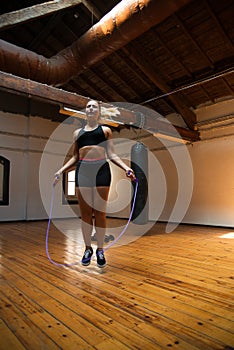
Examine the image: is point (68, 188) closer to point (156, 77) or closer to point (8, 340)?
point (156, 77)

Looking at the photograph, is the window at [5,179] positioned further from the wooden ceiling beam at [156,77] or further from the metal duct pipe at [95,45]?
the wooden ceiling beam at [156,77]

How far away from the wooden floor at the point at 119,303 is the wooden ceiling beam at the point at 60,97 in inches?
78.8

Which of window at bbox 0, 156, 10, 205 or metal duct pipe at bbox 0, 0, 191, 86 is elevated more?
metal duct pipe at bbox 0, 0, 191, 86

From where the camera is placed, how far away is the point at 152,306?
143 centimetres

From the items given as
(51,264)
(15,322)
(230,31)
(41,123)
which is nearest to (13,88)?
(51,264)

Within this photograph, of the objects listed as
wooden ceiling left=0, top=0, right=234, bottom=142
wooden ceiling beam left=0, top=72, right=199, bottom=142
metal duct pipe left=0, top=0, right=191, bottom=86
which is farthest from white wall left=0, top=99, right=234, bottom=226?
metal duct pipe left=0, top=0, right=191, bottom=86

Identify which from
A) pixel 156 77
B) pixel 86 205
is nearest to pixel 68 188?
pixel 156 77

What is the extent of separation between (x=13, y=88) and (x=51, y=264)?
2101mm

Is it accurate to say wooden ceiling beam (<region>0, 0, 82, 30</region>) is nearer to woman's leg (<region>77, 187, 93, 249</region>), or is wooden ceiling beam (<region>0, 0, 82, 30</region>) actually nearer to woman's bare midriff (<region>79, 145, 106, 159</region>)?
woman's bare midriff (<region>79, 145, 106, 159</region>)

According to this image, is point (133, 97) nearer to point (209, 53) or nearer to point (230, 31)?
point (209, 53)

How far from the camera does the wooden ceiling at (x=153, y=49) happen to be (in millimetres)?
3822

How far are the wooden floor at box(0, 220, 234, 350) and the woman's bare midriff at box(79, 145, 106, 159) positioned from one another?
0.98 metres

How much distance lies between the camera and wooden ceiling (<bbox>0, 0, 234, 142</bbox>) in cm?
382

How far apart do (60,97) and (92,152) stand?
175 centimetres
